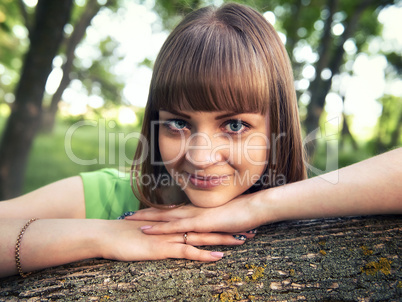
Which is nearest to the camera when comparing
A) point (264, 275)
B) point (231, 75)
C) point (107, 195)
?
point (264, 275)

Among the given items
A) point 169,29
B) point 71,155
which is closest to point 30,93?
point 169,29

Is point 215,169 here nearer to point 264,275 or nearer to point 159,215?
point 159,215

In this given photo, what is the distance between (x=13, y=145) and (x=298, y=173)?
4323mm

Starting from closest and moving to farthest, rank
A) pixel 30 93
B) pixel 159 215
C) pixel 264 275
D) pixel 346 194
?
1. pixel 264 275
2. pixel 346 194
3. pixel 159 215
4. pixel 30 93

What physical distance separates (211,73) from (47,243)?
3.41 feet

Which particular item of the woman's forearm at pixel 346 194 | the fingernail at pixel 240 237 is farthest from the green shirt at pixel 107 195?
the woman's forearm at pixel 346 194

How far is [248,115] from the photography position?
1510mm

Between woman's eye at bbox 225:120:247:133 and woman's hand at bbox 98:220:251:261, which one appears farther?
woman's eye at bbox 225:120:247:133

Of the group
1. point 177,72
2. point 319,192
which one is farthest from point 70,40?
point 319,192

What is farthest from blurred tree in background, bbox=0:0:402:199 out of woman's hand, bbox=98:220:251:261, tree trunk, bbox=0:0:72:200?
woman's hand, bbox=98:220:251:261

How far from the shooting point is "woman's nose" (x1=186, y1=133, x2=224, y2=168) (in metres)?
1.48

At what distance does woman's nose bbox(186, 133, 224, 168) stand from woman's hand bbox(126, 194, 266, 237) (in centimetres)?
22

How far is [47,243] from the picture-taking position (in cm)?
133

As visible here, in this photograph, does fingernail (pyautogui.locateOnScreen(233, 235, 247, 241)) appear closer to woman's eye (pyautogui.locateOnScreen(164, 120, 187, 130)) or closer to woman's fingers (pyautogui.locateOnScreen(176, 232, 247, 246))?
woman's fingers (pyautogui.locateOnScreen(176, 232, 247, 246))
